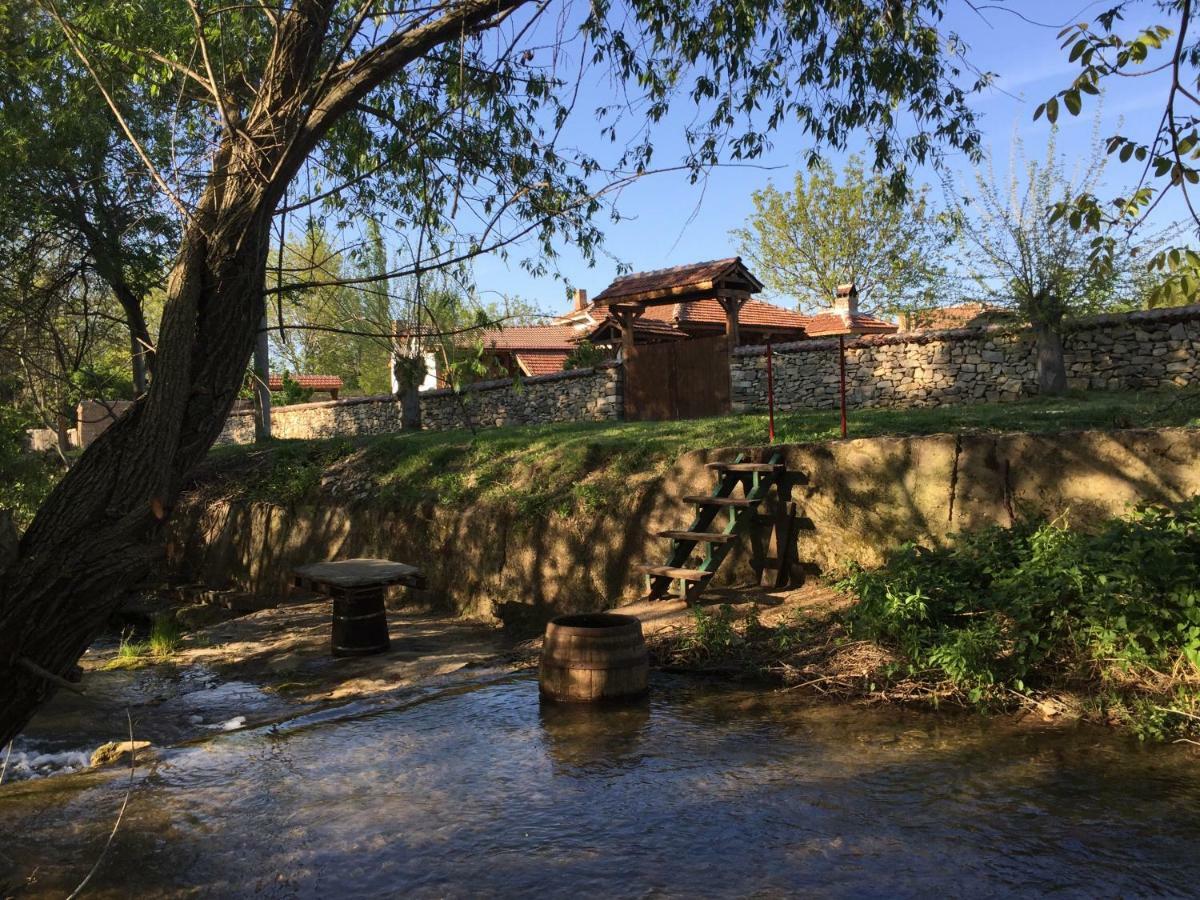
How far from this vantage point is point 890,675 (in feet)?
21.8

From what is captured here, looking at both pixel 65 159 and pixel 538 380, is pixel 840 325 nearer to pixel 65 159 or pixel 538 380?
pixel 538 380

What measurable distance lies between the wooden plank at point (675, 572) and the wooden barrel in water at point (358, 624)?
9.10 feet

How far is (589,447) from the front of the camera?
1195cm

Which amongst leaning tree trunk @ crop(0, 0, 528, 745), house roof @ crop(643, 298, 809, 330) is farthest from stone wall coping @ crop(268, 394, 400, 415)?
leaning tree trunk @ crop(0, 0, 528, 745)

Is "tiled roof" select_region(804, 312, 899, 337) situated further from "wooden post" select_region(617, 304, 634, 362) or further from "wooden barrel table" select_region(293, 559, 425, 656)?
"wooden barrel table" select_region(293, 559, 425, 656)

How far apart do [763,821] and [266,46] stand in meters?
6.17

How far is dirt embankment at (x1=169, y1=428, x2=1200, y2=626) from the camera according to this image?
296 inches

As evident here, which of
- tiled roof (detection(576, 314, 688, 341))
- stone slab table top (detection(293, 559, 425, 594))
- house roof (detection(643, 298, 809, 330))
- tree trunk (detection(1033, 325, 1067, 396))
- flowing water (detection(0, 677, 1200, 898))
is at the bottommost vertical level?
flowing water (detection(0, 677, 1200, 898))

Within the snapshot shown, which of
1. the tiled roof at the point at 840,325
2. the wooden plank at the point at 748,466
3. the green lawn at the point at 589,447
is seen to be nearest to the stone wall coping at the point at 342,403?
the green lawn at the point at 589,447

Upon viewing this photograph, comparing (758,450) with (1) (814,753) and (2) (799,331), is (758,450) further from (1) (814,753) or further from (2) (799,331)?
(2) (799,331)

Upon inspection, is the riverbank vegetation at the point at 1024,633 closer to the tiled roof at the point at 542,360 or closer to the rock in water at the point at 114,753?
the rock in water at the point at 114,753

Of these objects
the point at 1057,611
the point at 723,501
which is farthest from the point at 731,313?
the point at 1057,611

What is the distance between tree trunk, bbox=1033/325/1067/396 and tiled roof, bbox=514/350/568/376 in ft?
85.6

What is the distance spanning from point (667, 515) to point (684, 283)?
12.3m
